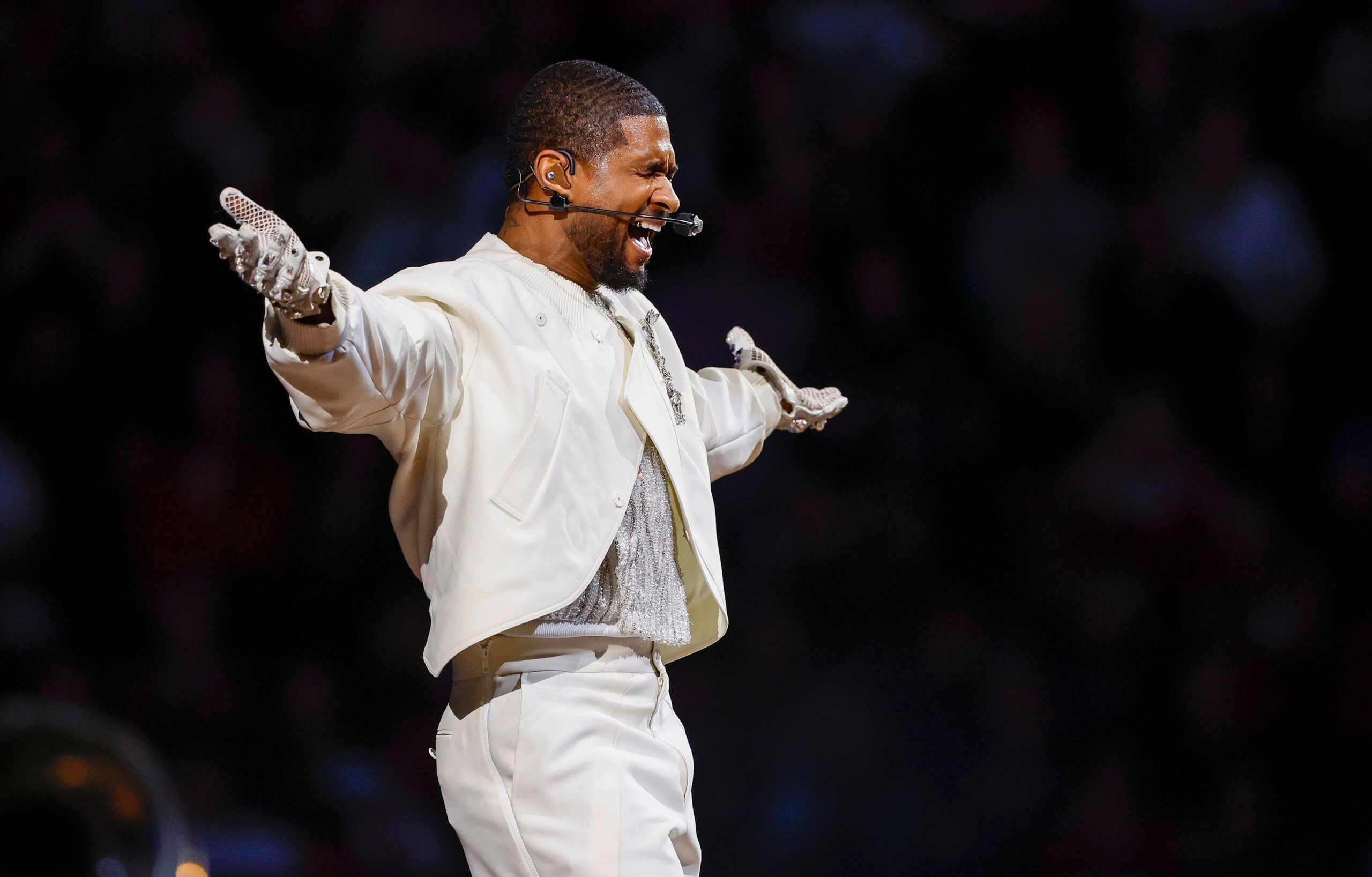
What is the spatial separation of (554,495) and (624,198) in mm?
372

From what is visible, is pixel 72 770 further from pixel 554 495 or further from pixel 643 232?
pixel 643 232

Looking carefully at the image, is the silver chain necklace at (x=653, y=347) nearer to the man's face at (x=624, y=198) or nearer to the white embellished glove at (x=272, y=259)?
the man's face at (x=624, y=198)

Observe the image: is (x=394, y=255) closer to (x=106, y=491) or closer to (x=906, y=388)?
(x=106, y=491)

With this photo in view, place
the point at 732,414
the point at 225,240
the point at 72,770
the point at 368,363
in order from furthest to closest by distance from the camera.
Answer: the point at 72,770
the point at 732,414
the point at 368,363
the point at 225,240

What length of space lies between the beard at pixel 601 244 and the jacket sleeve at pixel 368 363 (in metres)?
0.22

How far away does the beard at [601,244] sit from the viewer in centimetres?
139

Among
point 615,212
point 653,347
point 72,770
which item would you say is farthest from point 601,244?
point 72,770

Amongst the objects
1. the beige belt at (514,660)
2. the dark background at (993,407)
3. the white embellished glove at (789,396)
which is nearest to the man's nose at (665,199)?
the white embellished glove at (789,396)

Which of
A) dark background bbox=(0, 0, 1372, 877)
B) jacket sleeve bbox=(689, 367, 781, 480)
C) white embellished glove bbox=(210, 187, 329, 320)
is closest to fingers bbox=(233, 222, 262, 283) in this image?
white embellished glove bbox=(210, 187, 329, 320)

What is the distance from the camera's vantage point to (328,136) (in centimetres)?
200

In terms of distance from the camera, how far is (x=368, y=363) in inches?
41.3

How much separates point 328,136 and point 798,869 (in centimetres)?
155

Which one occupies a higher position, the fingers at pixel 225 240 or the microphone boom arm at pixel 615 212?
the microphone boom arm at pixel 615 212

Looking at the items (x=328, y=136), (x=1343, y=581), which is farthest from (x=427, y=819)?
(x=1343, y=581)
